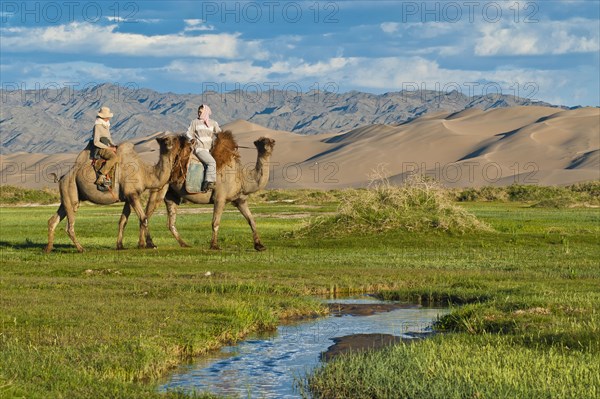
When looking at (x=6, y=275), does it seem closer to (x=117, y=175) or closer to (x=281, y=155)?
(x=117, y=175)

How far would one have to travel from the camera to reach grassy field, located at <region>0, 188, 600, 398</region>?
10.6m

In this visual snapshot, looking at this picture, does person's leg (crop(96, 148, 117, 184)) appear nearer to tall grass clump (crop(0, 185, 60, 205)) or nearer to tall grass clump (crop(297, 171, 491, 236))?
tall grass clump (crop(297, 171, 491, 236))

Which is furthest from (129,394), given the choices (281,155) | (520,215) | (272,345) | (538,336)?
(281,155)

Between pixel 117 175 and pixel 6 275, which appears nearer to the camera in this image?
pixel 6 275

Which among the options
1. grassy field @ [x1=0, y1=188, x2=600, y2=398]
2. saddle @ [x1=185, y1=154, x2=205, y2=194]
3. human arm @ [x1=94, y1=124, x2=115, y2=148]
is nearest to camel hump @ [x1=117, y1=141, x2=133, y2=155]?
human arm @ [x1=94, y1=124, x2=115, y2=148]

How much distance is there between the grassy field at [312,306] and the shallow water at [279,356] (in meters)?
0.34

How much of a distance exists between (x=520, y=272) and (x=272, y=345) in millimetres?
9499

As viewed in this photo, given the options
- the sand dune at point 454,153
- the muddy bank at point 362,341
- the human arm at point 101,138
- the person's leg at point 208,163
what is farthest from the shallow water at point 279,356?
the sand dune at point 454,153

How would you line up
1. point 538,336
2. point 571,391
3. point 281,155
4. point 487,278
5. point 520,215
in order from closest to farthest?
point 571,391 < point 538,336 < point 487,278 < point 520,215 < point 281,155

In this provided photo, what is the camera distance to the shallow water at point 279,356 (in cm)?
1119

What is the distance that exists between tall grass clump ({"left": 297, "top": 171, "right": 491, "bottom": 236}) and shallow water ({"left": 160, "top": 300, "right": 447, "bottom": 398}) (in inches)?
575

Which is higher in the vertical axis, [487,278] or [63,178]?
[63,178]

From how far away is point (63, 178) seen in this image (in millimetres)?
25219

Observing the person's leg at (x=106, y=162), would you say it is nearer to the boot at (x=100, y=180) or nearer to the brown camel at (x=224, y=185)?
the boot at (x=100, y=180)
